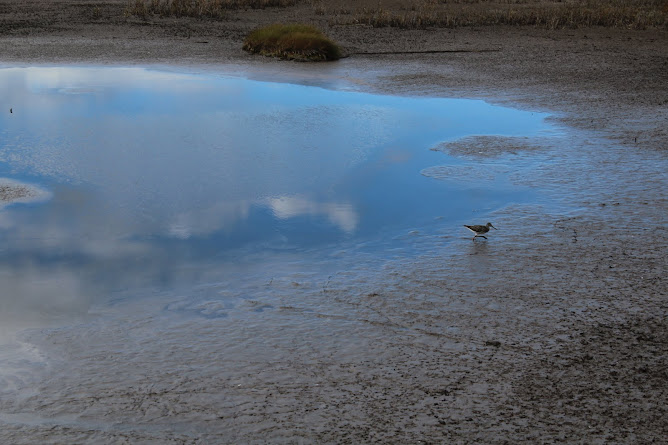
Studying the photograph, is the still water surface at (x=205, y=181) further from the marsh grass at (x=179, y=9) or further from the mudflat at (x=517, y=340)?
the marsh grass at (x=179, y=9)

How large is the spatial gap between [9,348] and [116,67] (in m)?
12.0

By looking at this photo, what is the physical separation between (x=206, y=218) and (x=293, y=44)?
1112 centimetres

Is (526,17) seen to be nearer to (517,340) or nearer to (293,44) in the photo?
(293,44)

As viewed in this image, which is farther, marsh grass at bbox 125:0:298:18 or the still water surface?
marsh grass at bbox 125:0:298:18

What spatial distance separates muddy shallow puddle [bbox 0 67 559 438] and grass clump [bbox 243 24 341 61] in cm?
448

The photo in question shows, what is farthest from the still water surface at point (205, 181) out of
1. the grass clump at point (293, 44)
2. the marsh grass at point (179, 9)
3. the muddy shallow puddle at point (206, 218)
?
the marsh grass at point (179, 9)

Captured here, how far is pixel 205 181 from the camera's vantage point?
8.01 metres

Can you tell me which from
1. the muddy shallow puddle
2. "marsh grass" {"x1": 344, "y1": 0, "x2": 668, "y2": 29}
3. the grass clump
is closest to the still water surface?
the muddy shallow puddle

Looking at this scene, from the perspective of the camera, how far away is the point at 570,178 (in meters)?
8.05

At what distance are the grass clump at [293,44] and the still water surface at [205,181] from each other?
4.11 m

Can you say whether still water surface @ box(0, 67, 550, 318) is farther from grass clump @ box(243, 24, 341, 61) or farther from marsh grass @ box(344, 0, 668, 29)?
marsh grass @ box(344, 0, 668, 29)

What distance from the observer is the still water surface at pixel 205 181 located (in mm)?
5938

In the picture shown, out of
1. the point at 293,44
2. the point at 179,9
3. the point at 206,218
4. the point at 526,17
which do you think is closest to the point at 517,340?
the point at 206,218

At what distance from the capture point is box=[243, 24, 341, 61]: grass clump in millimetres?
17016
